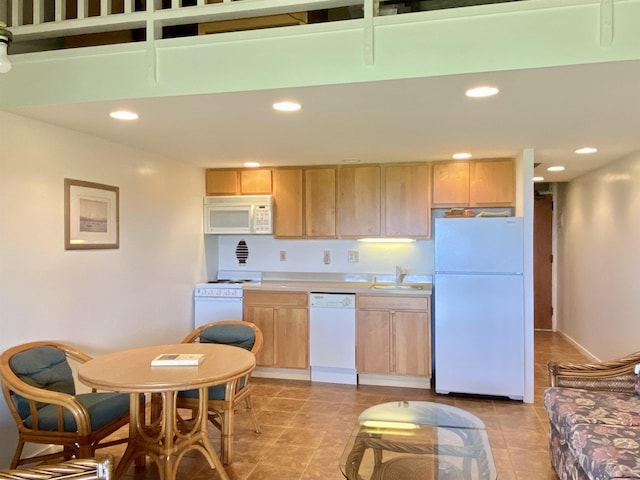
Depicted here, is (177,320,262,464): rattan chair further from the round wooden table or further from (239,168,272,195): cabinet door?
(239,168,272,195): cabinet door

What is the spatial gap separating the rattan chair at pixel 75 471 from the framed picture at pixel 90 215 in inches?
77.5

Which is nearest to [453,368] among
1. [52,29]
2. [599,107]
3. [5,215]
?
[599,107]

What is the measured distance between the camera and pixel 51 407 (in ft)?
8.62

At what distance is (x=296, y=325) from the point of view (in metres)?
4.59

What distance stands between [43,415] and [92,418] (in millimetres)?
284

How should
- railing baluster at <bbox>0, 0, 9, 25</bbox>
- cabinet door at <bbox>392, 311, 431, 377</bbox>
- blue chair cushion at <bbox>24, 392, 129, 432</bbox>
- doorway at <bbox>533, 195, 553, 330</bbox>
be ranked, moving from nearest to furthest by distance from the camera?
blue chair cushion at <bbox>24, 392, 129, 432</bbox>, railing baluster at <bbox>0, 0, 9, 25</bbox>, cabinet door at <bbox>392, 311, 431, 377</bbox>, doorway at <bbox>533, 195, 553, 330</bbox>

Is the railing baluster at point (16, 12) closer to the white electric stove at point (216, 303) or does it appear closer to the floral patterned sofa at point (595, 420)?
the white electric stove at point (216, 303)

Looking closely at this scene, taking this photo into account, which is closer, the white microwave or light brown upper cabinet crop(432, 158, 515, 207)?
light brown upper cabinet crop(432, 158, 515, 207)

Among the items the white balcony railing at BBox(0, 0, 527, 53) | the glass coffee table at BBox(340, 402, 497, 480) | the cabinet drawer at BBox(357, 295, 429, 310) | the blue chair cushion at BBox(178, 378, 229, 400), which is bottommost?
the glass coffee table at BBox(340, 402, 497, 480)

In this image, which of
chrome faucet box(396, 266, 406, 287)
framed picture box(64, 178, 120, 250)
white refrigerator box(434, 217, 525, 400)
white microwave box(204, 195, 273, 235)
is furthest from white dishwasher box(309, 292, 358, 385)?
framed picture box(64, 178, 120, 250)

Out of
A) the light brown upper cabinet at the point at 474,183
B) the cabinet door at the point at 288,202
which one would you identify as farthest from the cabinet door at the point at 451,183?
the cabinet door at the point at 288,202

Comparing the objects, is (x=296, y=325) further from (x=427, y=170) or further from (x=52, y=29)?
(x=52, y=29)

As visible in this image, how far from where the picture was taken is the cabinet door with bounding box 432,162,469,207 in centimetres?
448

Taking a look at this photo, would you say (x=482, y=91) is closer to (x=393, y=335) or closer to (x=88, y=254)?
(x=393, y=335)
